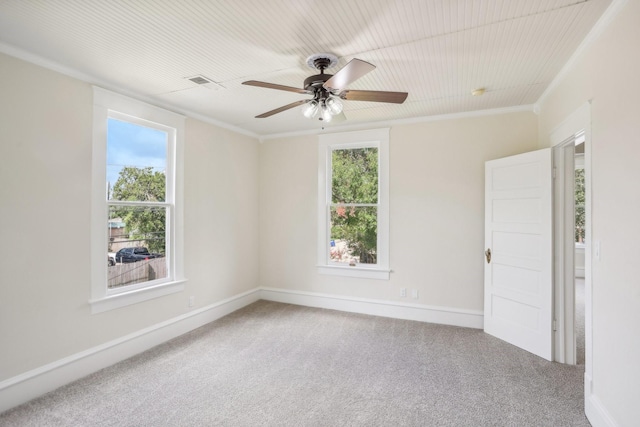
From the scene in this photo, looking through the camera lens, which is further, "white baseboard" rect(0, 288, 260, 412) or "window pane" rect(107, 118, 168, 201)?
"window pane" rect(107, 118, 168, 201)

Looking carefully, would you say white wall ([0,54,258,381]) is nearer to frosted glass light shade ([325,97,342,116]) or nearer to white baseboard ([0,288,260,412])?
white baseboard ([0,288,260,412])

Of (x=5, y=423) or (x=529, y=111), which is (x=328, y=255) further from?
(x=5, y=423)

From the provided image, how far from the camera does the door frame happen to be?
2158 mm

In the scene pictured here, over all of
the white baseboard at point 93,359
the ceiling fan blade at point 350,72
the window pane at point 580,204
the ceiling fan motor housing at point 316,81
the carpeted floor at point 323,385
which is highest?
the ceiling fan motor housing at point 316,81

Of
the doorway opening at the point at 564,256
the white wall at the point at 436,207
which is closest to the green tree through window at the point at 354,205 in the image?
the white wall at the point at 436,207

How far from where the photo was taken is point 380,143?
4.25 metres

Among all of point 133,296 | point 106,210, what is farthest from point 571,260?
point 106,210

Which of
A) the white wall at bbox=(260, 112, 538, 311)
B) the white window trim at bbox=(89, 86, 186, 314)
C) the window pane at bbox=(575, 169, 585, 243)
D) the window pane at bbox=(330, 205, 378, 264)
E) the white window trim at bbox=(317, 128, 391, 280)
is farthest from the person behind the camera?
the window pane at bbox=(575, 169, 585, 243)

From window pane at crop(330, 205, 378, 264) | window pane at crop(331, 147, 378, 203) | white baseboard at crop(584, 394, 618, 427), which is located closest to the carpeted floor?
white baseboard at crop(584, 394, 618, 427)

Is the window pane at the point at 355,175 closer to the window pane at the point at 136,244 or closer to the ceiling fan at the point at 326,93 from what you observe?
the ceiling fan at the point at 326,93

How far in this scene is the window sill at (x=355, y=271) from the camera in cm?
421

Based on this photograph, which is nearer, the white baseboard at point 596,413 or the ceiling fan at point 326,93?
the white baseboard at point 596,413

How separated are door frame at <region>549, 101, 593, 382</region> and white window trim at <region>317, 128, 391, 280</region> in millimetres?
1815

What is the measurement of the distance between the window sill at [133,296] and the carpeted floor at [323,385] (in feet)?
1.73
